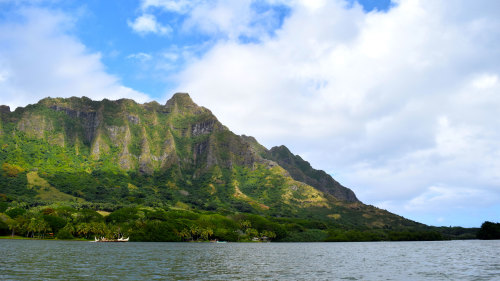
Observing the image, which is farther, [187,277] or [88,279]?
[187,277]

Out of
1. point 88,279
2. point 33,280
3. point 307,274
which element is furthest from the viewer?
point 307,274

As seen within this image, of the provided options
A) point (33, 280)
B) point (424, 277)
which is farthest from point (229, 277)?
point (424, 277)

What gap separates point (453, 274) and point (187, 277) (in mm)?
53223

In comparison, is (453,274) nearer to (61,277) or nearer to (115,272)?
(115,272)

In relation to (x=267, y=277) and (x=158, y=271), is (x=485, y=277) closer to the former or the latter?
(x=267, y=277)

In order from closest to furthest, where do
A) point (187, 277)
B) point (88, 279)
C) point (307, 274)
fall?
point (88, 279) < point (187, 277) < point (307, 274)

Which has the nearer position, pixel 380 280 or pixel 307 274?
pixel 380 280

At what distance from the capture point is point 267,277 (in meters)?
68.0

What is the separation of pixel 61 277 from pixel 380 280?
5391cm

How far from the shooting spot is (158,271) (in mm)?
72125

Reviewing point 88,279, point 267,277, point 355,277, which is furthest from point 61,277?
point 355,277

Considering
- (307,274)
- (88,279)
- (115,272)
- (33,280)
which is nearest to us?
(33,280)

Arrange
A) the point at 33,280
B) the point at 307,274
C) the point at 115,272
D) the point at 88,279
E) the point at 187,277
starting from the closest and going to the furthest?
the point at 33,280, the point at 88,279, the point at 187,277, the point at 115,272, the point at 307,274

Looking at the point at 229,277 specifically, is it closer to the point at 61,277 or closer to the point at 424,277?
the point at 61,277
